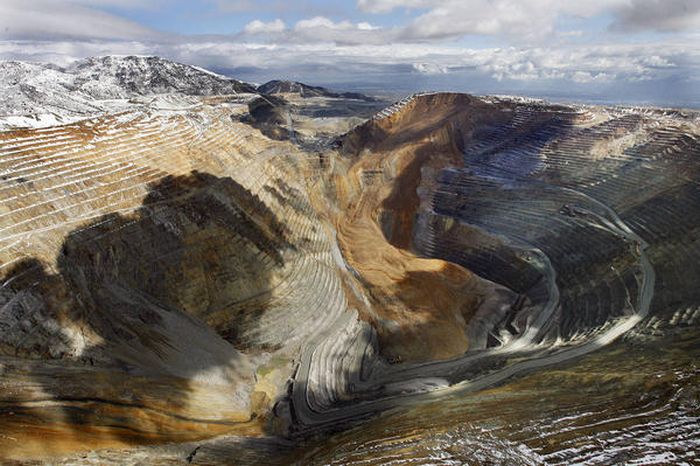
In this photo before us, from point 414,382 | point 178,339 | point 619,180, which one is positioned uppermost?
point 619,180

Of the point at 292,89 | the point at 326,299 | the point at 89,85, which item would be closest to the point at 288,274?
the point at 326,299

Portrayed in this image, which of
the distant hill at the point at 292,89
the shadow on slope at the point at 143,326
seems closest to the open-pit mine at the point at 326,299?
the shadow on slope at the point at 143,326

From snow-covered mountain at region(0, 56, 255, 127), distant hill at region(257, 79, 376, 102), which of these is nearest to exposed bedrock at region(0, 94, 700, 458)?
snow-covered mountain at region(0, 56, 255, 127)

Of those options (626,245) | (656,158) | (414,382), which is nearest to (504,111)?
(656,158)

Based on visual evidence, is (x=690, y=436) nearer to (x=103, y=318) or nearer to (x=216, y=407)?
(x=216, y=407)

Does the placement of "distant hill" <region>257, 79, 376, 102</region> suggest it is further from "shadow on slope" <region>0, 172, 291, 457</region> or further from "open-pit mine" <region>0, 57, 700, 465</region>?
"shadow on slope" <region>0, 172, 291, 457</region>

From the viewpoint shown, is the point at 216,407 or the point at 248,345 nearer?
the point at 216,407
